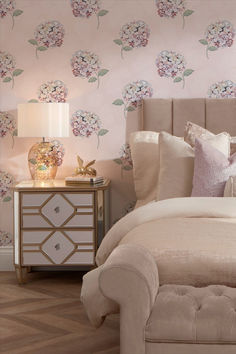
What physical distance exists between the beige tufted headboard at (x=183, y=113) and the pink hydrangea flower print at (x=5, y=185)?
41.3 inches

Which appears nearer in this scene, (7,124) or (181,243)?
(181,243)

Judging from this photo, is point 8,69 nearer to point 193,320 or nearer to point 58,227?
point 58,227

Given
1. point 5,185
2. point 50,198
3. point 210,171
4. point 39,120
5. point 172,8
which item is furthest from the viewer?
point 5,185

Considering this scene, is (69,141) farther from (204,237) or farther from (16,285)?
(204,237)

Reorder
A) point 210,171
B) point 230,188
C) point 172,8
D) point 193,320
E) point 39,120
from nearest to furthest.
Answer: point 193,320 → point 230,188 → point 210,171 → point 39,120 → point 172,8

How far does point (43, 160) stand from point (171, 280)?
7.07 ft

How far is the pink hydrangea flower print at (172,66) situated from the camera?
463cm

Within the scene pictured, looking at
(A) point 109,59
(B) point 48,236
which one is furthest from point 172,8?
(B) point 48,236

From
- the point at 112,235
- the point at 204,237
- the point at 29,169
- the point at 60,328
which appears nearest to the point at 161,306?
the point at 204,237

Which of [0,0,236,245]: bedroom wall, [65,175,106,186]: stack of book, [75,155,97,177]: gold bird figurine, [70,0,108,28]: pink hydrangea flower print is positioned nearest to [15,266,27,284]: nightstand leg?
[65,175,106,186]: stack of book

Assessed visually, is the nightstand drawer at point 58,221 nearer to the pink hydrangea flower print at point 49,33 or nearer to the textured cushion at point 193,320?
the pink hydrangea flower print at point 49,33

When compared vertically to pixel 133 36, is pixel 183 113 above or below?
below

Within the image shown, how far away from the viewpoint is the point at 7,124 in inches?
185

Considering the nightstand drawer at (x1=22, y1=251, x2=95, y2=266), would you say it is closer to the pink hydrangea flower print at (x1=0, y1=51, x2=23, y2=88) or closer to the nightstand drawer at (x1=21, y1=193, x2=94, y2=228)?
the nightstand drawer at (x1=21, y1=193, x2=94, y2=228)
